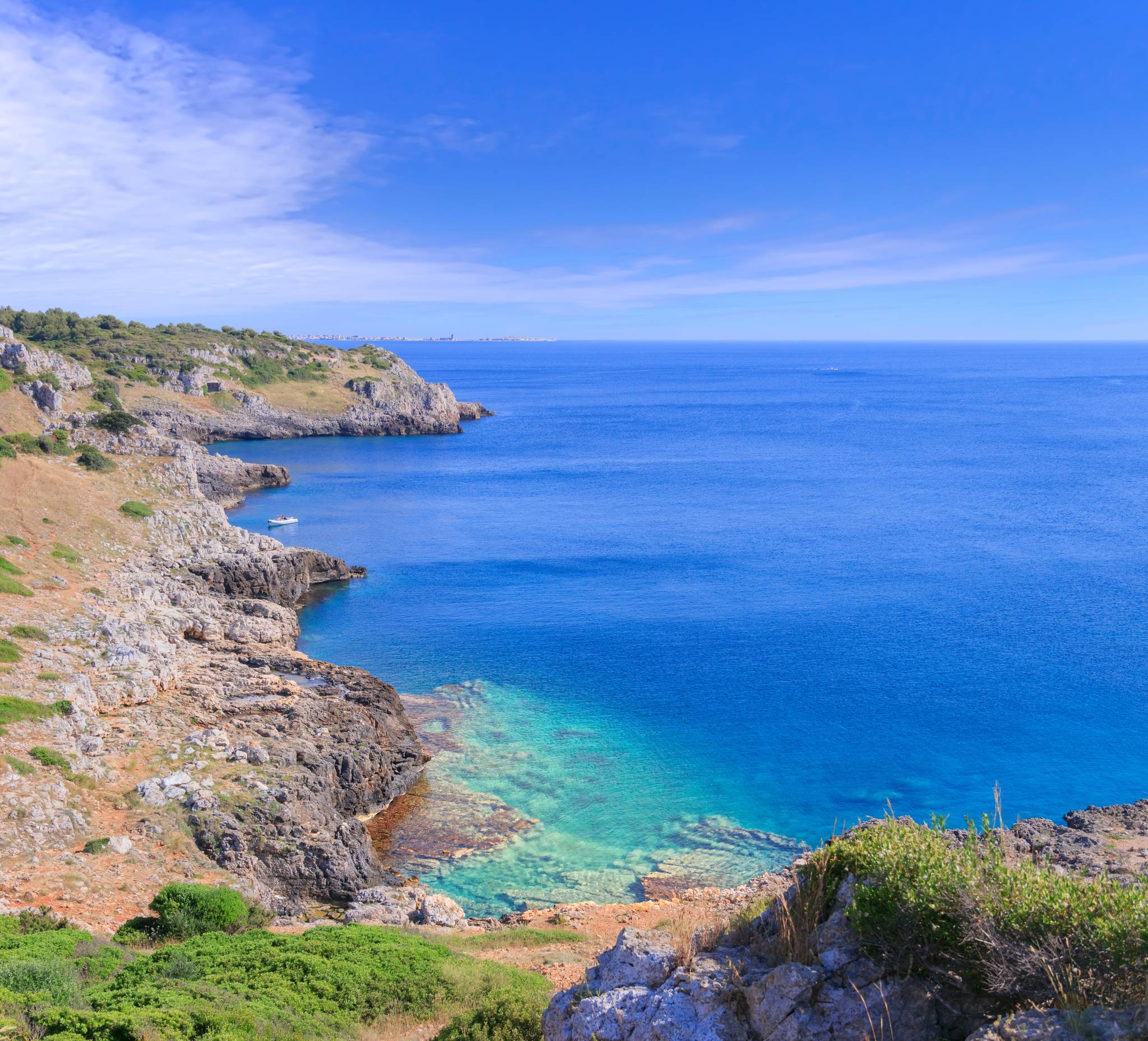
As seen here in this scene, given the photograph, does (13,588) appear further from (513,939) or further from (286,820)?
(513,939)

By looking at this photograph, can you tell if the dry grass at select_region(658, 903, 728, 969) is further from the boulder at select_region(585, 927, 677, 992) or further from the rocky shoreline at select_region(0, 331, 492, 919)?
the rocky shoreline at select_region(0, 331, 492, 919)

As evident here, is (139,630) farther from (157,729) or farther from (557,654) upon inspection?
(557,654)

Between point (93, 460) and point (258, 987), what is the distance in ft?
178

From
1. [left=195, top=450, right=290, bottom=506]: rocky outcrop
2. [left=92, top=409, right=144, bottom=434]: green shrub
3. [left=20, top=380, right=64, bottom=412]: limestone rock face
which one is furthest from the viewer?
[left=195, top=450, right=290, bottom=506]: rocky outcrop

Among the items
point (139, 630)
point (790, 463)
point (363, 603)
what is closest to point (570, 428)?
point (790, 463)

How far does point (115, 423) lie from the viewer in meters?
68.6

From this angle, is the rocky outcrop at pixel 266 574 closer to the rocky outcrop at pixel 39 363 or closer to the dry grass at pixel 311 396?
the rocky outcrop at pixel 39 363

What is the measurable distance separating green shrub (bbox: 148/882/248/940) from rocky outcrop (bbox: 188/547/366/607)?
29.7m

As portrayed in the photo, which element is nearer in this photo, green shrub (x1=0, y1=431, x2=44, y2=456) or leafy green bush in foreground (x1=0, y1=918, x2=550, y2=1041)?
leafy green bush in foreground (x1=0, y1=918, x2=550, y2=1041)

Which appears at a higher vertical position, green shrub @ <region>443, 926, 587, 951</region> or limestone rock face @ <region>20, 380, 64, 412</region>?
limestone rock face @ <region>20, 380, 64, 412</region>

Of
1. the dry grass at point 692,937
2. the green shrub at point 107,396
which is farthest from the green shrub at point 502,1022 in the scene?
the green shrub at point 107,396

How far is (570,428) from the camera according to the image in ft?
459

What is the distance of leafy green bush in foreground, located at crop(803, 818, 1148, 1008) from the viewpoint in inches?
365

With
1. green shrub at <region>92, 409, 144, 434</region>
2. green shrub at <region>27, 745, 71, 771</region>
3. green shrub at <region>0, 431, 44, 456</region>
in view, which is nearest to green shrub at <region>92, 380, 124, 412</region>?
green shrub at <region>92, 409, 144, 434</region>
